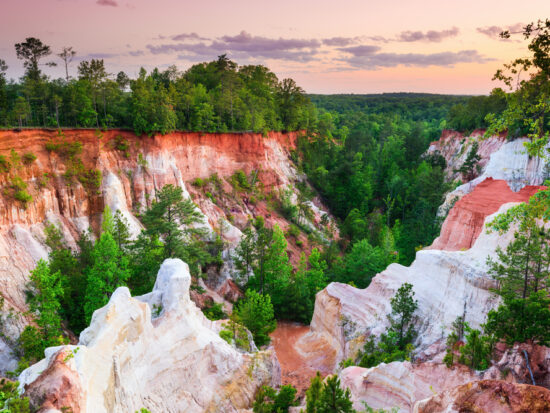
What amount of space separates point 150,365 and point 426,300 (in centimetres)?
1536

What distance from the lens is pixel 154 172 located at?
3769 centimetres

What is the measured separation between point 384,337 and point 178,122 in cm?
3219

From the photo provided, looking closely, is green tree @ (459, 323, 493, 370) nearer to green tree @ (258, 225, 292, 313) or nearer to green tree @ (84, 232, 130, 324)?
green tree @ (84, 232, 130, 324)

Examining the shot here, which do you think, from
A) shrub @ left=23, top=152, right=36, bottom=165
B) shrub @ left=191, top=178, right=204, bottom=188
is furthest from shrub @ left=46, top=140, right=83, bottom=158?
shrub @ left=191, top=178, right=204, bottom=188

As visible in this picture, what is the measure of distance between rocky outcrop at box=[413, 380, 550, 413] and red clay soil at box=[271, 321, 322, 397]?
12.0m

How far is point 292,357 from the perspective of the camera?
26969 mm

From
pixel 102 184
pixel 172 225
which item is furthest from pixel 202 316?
pixel 102 184

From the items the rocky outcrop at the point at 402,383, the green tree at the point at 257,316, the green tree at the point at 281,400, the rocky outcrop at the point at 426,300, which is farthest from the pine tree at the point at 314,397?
the green tree at the point at 257,316

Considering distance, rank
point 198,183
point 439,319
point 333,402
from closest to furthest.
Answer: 1. point 333,402
2. point 439,319
3. point 198,183

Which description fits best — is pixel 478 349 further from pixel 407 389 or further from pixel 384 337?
pixel 384 337

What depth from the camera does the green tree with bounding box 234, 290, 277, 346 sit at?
24.3 meters

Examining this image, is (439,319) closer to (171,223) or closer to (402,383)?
(402,383)

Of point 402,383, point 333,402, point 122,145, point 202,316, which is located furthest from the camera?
point 122,145

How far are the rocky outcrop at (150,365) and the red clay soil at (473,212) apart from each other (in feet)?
61.5
